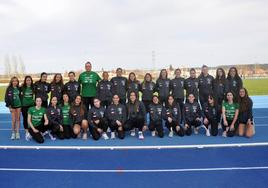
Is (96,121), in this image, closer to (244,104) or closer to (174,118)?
(174,118)

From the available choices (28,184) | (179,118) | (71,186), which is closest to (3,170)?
(28,184)

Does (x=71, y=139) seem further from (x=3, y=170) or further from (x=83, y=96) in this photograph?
(x=3, y=170)

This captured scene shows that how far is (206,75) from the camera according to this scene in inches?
389

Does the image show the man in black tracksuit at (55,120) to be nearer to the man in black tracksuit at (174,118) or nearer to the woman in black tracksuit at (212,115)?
the man in black tracksuit at (174,118)

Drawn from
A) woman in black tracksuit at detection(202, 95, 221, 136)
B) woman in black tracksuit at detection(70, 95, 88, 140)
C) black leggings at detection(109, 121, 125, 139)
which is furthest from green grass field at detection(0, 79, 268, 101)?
black leggings at detection(109, 121, 125, 139)

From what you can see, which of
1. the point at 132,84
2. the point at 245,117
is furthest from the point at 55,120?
the point at 245,117

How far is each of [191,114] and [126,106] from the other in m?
1.88

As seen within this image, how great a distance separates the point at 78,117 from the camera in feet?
29.7

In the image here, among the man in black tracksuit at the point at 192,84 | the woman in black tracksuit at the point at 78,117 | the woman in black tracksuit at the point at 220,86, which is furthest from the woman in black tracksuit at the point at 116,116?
the woman in black tracksuit at the point at 220,86

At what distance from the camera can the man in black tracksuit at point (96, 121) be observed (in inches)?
346

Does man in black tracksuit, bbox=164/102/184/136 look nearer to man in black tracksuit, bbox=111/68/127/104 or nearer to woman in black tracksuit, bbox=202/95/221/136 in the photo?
woman in black tracksuit, bbox=202/95/221/136

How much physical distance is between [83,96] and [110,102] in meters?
0.82

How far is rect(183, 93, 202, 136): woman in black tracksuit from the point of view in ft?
30.6

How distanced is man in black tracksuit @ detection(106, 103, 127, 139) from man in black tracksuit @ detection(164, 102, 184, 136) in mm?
1202
